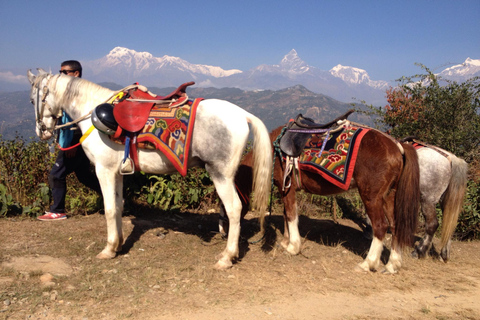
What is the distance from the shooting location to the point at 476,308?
137 inches

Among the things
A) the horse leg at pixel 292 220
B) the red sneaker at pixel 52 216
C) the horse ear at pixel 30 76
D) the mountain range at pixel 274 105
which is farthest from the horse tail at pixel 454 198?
the mountain range at pixel 274 105

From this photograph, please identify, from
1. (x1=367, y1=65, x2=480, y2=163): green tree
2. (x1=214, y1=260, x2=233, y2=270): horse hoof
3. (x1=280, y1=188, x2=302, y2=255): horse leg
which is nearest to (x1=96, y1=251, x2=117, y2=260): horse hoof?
(x1=214, y1=260, x2=233, y2=270): horse hoof

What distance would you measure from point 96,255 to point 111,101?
190cm

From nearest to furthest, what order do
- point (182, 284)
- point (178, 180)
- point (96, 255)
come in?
point (182, 284)
point (96, 255)
point (178, 180)

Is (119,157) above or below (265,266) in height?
above

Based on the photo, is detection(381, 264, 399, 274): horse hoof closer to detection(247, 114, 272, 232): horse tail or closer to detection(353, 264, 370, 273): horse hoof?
detection(353, 264, 370, 273): horse hoof

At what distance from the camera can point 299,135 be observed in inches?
174

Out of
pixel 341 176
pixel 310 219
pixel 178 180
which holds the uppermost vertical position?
pixel 341 176

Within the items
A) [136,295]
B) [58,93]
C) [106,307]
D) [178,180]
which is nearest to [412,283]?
[136,295]

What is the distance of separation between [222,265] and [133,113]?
203 centimetres

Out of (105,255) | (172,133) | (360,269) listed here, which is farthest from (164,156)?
(360,269)

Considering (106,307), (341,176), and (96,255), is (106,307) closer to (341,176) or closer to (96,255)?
(96,255)

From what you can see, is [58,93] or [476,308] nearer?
[476,308]

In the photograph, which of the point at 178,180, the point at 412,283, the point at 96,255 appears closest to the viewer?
the point at 412,283
